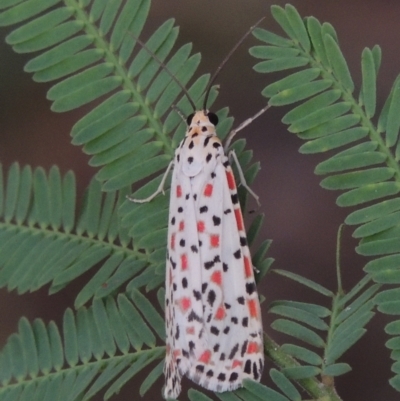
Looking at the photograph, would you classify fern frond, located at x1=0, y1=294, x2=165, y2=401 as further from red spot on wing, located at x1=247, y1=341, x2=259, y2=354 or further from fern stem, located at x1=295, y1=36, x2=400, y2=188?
fern stem, located at x1=295, y1=36, x2=400, y2=188

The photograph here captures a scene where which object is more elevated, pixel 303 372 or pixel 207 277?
pixel 207 277

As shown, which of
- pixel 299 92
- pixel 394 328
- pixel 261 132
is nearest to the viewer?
pixel 394 328

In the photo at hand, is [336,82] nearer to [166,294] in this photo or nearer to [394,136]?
[394,136]

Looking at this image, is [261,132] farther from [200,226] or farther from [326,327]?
[326,327]

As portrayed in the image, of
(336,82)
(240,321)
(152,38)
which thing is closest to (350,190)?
(336,82)

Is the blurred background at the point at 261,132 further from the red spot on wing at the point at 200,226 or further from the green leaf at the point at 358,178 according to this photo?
the green leaf at the point at 358,178

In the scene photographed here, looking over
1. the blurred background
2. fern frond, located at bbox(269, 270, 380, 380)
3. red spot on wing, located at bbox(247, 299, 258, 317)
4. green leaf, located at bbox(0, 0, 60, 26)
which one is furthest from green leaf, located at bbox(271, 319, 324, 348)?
the blurred background

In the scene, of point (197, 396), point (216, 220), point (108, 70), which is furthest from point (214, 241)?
point (108, 70)
